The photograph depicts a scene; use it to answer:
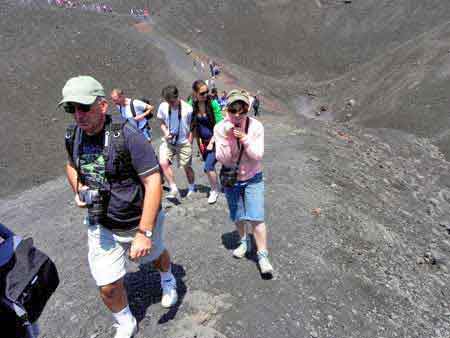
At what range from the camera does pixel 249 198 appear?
4.88m

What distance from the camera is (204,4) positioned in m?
41.5

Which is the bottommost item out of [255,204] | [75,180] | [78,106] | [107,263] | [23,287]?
[255,204]

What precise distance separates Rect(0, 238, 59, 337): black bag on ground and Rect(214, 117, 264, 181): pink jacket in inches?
97.7

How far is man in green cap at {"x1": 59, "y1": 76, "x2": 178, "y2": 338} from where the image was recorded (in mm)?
3238

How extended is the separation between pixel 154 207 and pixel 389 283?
197 inches

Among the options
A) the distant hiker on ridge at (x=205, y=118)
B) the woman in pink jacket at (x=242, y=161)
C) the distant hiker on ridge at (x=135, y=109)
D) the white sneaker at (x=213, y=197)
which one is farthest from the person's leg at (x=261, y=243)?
the distant hiker on ridge at (x=135, y=109)

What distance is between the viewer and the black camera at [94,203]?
3504mm

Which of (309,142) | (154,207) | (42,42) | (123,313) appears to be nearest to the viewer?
(154,207)

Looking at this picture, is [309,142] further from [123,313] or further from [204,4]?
[204,4]

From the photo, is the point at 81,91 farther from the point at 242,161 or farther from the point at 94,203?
the point at 242,161

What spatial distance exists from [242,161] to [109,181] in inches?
71.5

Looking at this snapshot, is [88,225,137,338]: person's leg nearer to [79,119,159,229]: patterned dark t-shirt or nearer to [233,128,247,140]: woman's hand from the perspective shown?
[79,119,159,229]: patterned dark t-shirt

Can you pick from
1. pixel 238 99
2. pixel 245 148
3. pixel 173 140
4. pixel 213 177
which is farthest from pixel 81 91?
pixel 213 177

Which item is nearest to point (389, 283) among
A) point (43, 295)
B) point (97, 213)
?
point (97, 213)
